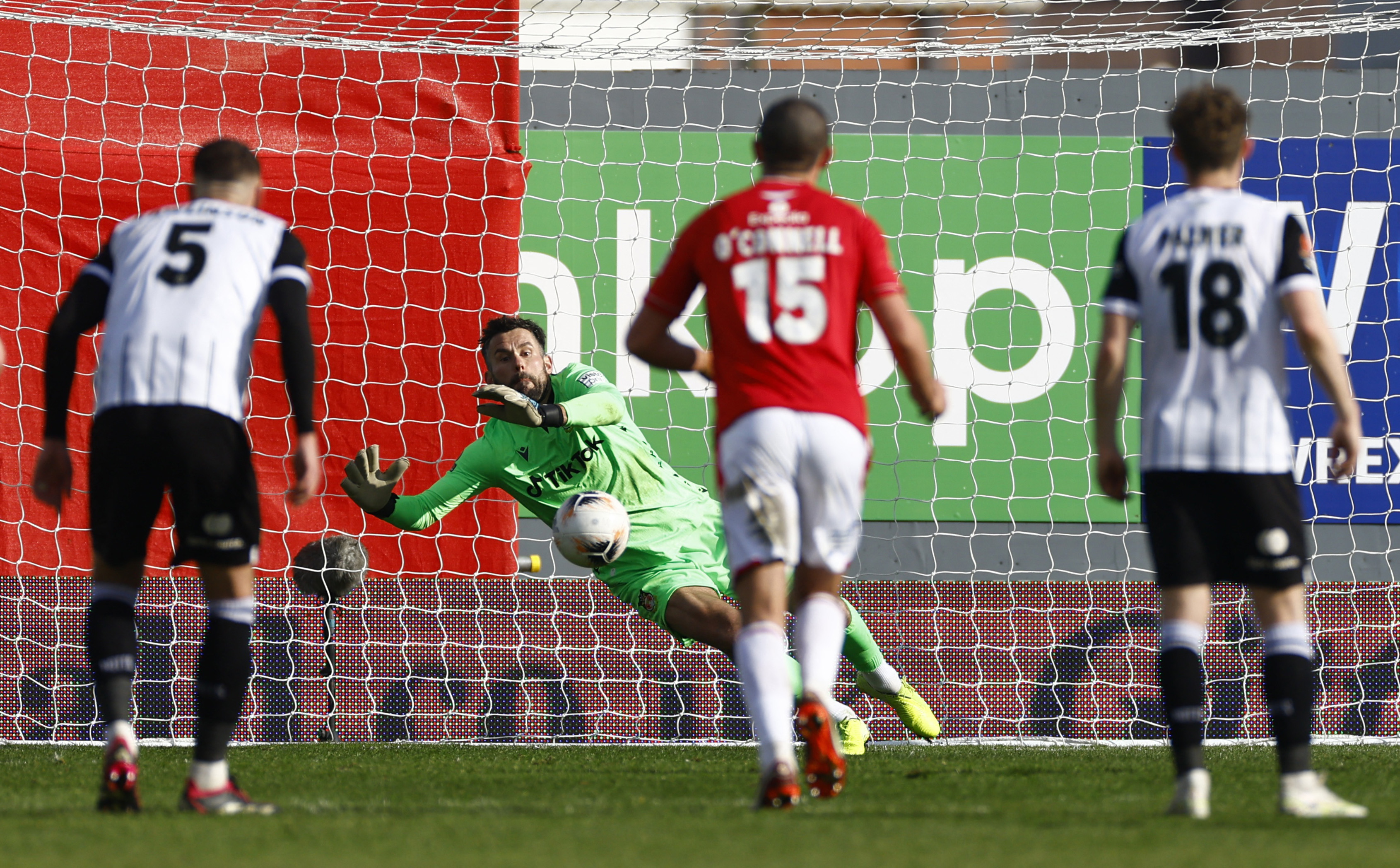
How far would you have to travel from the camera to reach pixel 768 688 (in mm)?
3166

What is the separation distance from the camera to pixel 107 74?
791 centimetres

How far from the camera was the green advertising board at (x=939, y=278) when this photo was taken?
839 cm

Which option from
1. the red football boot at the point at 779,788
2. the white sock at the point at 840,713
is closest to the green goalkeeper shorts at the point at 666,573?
the white sock at the point at 840,713

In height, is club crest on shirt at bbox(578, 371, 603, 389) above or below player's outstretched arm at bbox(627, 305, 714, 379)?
above

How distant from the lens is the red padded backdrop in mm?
7719

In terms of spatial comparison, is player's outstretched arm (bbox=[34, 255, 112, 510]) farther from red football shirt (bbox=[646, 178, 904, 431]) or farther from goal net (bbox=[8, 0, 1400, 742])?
goal net (bbox=[8, 0, 1400, 742])

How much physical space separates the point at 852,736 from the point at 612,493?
4.08 ft

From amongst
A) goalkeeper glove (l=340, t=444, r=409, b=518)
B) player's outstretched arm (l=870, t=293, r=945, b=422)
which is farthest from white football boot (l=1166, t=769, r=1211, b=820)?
goalkeeper glove (l=340, t=444, r=409, b=518)

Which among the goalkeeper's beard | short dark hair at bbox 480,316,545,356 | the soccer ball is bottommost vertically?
the soccer ball

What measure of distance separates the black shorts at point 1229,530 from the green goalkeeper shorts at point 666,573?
229 cm

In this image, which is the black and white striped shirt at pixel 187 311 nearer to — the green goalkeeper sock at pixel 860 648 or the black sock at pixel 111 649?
the black sock at pixel 111 649

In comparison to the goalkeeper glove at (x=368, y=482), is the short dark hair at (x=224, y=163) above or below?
above

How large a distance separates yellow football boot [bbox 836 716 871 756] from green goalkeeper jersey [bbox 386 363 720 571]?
0.84 m

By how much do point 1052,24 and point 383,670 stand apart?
5.72m
